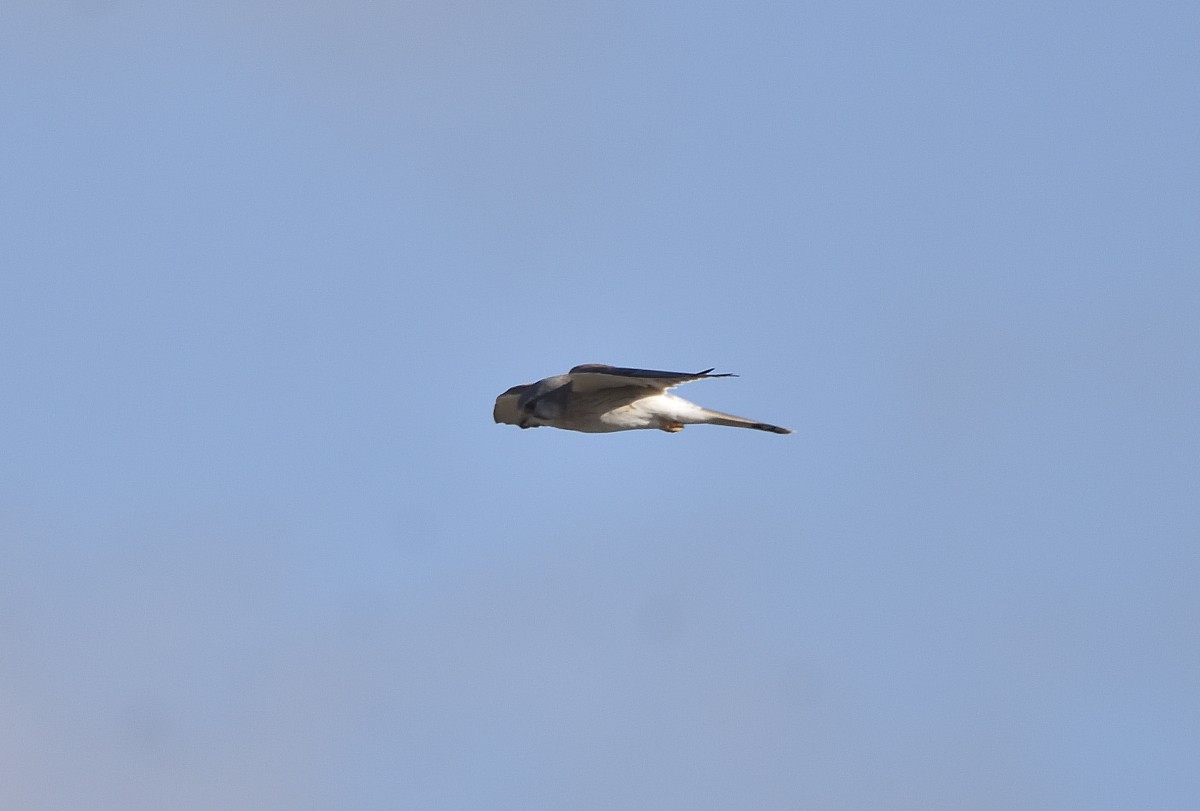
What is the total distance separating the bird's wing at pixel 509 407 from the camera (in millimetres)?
54031

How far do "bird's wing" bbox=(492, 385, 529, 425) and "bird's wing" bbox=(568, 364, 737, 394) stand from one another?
7.20 feet

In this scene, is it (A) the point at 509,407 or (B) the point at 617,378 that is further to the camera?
(A) the point at 509,407

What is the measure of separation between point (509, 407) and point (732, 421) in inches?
178

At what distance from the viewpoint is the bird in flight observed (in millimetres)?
51719

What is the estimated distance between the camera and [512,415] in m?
54.3

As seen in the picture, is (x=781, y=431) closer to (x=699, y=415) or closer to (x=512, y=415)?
(x=699, y=415)

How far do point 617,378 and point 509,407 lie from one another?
4354 millimetres

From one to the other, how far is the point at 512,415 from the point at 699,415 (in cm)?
388

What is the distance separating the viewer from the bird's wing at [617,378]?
48.8 m

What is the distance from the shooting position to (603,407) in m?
52.4

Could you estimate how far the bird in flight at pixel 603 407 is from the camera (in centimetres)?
5172

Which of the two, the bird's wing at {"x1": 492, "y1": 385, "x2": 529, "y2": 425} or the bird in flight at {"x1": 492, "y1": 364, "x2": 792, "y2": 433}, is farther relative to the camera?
the bird's wing at {"x1": 492, "y1": 385, "x2": 529, "y2": 425}

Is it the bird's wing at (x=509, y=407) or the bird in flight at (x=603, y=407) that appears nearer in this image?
the bird in flight at (x=603, y=407)

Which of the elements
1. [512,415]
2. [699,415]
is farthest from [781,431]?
[512,415]
